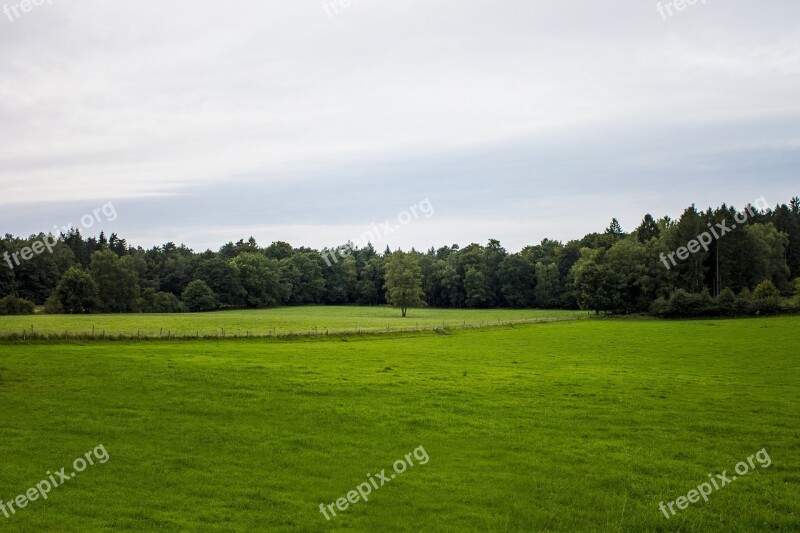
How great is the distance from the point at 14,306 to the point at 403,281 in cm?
7698

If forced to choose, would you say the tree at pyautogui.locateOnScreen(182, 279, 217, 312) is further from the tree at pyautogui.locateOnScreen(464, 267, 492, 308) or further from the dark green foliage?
the tree at pyautogui.locateOnScreen(464, 267, 492, 308)

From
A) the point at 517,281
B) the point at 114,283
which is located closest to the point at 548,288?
the point at 517,281

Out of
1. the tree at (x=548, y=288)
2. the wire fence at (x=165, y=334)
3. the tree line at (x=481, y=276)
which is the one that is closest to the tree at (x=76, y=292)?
the tree line at (x=481, y=276)

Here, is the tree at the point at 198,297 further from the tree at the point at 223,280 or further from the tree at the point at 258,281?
the tree at the point at 258,281

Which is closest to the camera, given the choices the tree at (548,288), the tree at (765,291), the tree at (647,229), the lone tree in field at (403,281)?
the tree at (765,291)

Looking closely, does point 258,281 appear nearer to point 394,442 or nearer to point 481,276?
point 481,276

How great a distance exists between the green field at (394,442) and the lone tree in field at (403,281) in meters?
89.1

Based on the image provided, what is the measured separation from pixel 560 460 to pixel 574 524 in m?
4.65

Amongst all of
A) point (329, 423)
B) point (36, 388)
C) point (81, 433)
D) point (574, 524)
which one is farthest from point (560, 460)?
point (36, 388)

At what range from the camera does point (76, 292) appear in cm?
11756

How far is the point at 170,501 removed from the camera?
14484mm

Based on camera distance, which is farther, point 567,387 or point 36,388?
point 567,387

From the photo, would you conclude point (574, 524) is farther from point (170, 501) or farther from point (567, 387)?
point (567, 387)

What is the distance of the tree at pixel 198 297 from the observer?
467 ft
